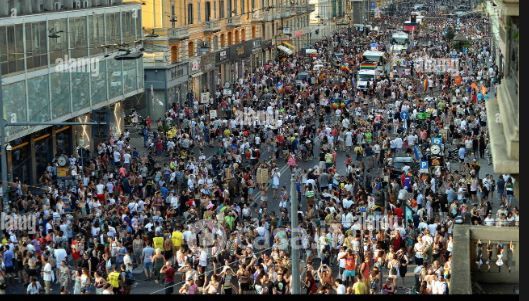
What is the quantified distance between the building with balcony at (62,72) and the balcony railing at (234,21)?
24.9 meters

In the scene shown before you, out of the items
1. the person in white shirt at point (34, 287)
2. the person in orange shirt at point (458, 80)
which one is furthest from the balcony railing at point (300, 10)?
the person in white shirt at point (34, 287)

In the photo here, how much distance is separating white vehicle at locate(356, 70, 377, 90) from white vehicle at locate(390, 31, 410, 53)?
20.4 m

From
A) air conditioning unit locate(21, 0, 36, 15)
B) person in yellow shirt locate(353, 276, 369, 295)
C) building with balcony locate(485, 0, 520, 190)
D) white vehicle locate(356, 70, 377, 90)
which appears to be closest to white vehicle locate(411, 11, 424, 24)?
white vehicle locate(356, 70, 377, 90)

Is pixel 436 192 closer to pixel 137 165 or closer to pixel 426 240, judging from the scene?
pixel 426 240

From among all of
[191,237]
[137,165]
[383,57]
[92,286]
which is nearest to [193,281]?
[92,286]

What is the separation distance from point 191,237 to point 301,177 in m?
9.19

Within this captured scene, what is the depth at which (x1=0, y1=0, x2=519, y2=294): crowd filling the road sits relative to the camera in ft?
68.5

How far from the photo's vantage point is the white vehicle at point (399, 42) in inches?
3583

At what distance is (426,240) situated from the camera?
73.9 ft

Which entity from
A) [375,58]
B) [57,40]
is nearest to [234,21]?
[375,58]

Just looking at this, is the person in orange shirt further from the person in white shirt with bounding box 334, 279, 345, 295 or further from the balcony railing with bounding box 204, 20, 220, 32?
the person in white shirt with bounding box 334, 279, 345, 295

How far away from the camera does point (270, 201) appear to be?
31.9 metres

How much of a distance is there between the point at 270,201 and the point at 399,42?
64.5 metres

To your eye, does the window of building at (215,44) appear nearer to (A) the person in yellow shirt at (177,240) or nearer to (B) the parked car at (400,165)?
(B) the parked car at (400,165)
